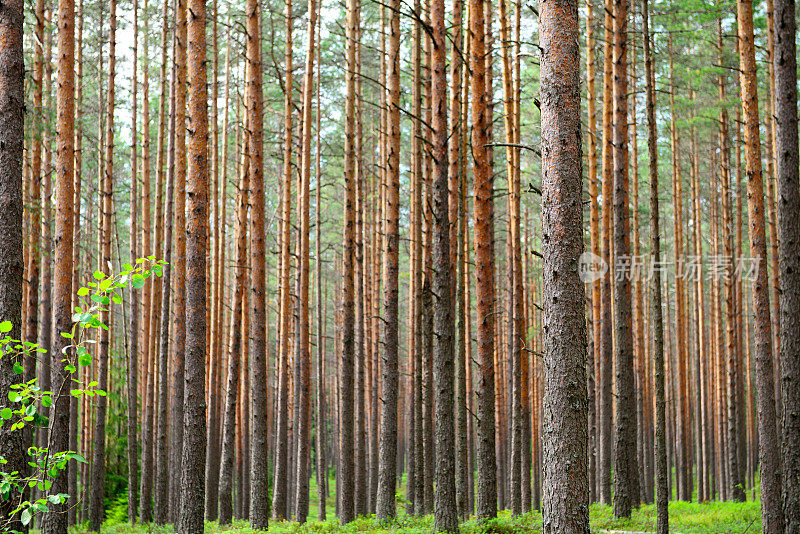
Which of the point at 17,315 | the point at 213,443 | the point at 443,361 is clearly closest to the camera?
the point at 17,315

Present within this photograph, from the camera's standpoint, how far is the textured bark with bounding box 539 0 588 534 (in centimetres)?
512

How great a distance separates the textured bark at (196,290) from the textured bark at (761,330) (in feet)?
23.6

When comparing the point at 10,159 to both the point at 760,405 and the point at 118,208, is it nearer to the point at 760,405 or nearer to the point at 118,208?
the point at 760,405

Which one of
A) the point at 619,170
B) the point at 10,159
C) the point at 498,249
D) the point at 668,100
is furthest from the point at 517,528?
the point at 498,249

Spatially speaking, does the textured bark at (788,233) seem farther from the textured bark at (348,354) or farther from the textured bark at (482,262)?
the textured bark at (348,354)

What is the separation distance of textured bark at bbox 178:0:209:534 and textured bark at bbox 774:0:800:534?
719 cm

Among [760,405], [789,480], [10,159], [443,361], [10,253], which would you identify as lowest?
[789,480]

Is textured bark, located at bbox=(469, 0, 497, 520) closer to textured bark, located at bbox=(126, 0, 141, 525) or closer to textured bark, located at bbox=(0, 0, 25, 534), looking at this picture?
textured bark, located at bbox=(0, 0, 25, 534)

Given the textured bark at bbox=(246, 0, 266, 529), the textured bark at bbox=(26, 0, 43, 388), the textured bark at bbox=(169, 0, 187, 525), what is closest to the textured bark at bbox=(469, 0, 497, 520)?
the textured bark at bbox=(246, 0, 266, 529)

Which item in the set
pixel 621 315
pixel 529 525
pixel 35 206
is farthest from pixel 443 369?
pixel 35 206

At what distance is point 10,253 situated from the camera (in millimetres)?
6359

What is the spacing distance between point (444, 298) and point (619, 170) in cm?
481

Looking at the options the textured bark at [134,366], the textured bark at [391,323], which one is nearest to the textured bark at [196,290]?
the textured bark at [391,323]

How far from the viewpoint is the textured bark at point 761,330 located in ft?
29.2
